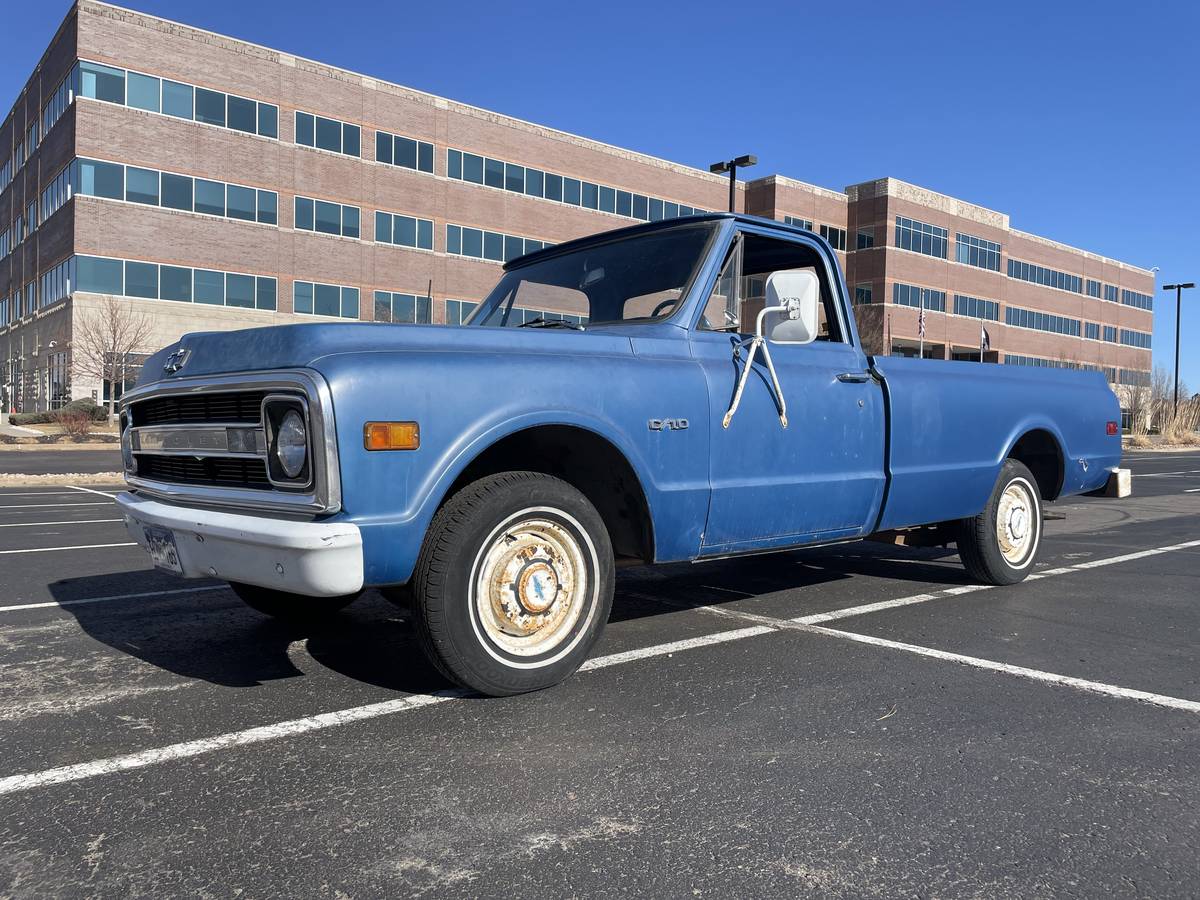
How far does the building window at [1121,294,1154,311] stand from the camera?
79.7 m

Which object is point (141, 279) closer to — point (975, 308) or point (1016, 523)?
point (1016, 523)

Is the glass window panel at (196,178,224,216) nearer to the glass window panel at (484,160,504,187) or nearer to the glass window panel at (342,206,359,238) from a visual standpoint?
the glass window panel at (342,206,359,238)

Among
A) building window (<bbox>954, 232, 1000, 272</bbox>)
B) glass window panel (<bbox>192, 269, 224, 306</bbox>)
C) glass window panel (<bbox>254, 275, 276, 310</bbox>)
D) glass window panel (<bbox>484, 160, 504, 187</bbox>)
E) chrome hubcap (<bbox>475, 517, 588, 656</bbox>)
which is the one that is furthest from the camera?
building window (<bbox>954, 232, 1000, 272</bbox>)

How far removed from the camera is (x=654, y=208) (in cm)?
5166

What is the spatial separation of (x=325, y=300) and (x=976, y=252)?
4512 centimetres

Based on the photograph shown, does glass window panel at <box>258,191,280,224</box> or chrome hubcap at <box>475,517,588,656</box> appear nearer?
chrome hubcap at <box>475,517,588,656</box>

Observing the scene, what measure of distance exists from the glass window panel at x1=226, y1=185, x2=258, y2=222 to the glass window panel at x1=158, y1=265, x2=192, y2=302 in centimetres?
317

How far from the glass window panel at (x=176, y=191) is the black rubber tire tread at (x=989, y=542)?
126 ft

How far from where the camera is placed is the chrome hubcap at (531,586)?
354 centimetres

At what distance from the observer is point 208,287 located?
127 feet

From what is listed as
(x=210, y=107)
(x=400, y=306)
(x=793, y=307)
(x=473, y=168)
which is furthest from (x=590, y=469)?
(x=473, y=168)

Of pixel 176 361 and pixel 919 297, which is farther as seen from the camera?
pixel 919 297

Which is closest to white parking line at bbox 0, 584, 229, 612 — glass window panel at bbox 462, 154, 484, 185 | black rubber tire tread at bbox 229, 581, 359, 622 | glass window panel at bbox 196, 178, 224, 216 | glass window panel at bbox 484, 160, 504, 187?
black rubber tire tread at bbox 229, 581, 359, 622

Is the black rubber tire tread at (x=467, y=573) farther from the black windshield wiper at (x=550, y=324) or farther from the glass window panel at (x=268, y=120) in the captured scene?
the glass window panel at (x=268, y=120)
